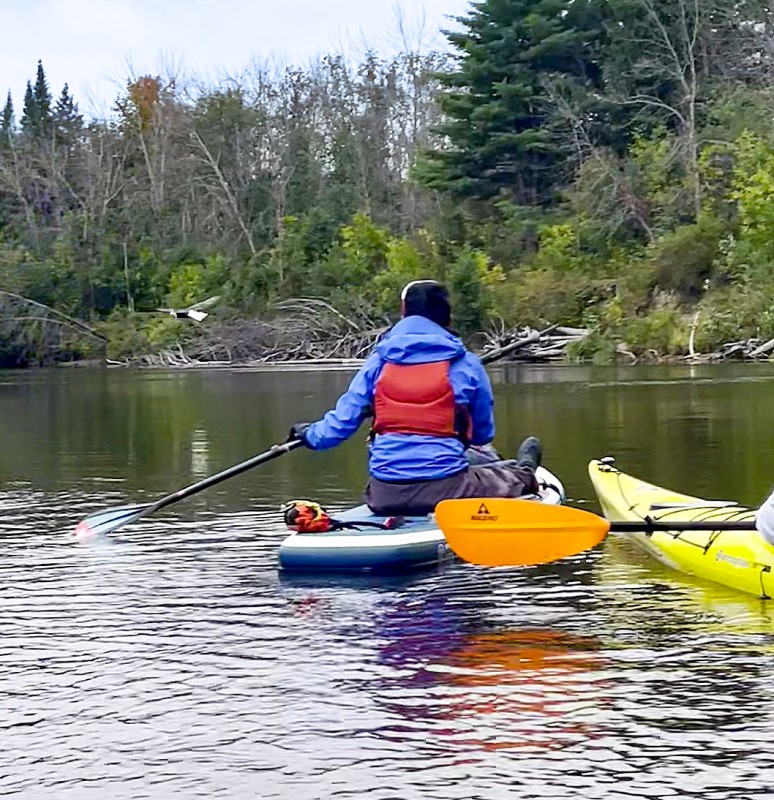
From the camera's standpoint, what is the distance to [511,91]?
41219mm

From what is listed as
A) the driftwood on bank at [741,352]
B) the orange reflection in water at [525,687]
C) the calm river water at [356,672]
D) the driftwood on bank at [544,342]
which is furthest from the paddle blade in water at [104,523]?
the driftwood on bank at [544,342]

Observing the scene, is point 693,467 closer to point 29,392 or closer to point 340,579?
point 340,579

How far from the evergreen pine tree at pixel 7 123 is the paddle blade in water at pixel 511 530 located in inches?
2048

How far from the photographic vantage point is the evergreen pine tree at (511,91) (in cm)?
4150

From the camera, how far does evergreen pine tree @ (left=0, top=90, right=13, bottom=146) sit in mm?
57219

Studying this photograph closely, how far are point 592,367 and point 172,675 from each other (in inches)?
1011

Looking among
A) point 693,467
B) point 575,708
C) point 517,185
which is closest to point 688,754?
point 575,708

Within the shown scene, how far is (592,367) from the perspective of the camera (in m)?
31.2

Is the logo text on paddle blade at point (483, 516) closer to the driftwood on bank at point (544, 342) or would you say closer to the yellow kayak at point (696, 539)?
the yellow kayak at point (696, 539)

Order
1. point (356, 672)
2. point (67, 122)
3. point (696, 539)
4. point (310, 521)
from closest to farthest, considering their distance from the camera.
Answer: point (356, 672) < point (696, 539) < point (310, 521) < point (67, 122)

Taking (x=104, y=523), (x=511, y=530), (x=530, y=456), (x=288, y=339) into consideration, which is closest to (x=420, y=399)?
(x=511, y=530)

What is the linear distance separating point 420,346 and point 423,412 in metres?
0.38

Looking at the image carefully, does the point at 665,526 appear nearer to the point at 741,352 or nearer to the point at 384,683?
the point at 384,683

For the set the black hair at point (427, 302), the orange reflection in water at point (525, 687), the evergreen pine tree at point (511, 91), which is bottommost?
the orange reflection in water at point (525, 687)
